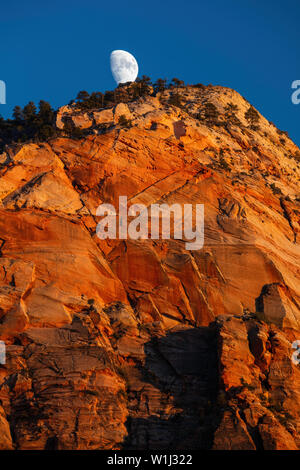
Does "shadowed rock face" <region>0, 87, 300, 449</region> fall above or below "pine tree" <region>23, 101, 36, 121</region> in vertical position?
below

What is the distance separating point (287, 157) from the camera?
67750mm

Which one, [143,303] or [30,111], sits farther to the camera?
[30,111]

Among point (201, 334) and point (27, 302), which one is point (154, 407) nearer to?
point (201, 334)

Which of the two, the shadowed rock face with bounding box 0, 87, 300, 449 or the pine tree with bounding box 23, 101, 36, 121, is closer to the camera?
the shadowed rock face with bounding box 0, 87, 300, 449

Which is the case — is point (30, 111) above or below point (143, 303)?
above

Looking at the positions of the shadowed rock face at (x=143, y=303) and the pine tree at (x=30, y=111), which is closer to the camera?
the shadowed rock face at (x=143, y=303)

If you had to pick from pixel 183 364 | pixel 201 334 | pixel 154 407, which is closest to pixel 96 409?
pixel 154 407

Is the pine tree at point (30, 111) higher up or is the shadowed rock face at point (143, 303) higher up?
the pine tree at point (30, 111)

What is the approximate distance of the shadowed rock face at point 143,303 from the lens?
109 feet

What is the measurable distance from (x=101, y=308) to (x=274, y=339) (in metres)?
10.5

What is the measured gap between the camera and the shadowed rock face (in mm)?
33312

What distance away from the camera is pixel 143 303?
4078cm
